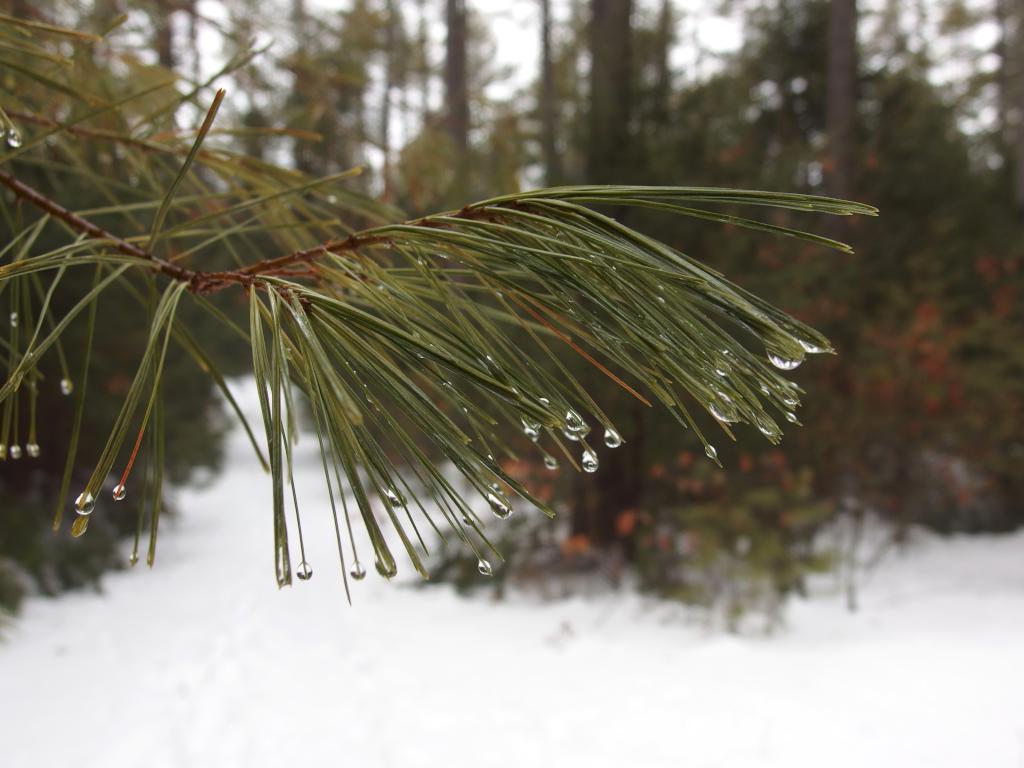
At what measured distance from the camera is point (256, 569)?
5992 mm

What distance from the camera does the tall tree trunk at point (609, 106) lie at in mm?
4492

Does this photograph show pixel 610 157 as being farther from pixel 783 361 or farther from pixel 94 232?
pixel 783 361

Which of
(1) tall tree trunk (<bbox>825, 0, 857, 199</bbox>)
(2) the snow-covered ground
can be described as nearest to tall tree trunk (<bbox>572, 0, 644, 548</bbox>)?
(2) the snow-covered ground

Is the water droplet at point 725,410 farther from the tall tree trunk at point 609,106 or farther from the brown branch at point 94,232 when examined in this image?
the tall tree trunk at point 609,106

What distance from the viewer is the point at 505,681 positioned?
3461 mm

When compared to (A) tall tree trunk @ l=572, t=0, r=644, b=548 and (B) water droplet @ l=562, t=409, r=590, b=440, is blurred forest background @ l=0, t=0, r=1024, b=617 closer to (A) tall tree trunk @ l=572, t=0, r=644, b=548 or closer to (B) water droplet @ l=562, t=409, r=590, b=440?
(A) tall tree trunk @ l=572, t=0, r=644, b=548

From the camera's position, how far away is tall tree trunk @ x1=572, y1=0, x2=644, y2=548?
14.7 feet

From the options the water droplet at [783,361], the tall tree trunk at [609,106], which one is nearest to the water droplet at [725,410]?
the water droplet at [783,361]

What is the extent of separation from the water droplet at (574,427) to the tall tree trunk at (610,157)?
139 inches

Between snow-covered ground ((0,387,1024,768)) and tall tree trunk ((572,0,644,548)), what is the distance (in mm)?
589

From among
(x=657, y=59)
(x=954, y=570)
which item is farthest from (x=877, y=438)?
(x=657, y=59)

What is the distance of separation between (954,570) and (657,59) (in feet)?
13.8

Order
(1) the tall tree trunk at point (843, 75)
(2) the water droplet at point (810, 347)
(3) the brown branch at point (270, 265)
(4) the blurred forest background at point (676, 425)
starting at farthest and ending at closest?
1. (1) the tall tree trunk at point (843, 75)
2. (4) the blurred forest background at point (676, 425)
3. (3) the brown branch at point (270, 265)
4. (2) the water droplet at point (810, 347)

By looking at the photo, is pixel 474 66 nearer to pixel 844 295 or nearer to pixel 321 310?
pixel 844 295
